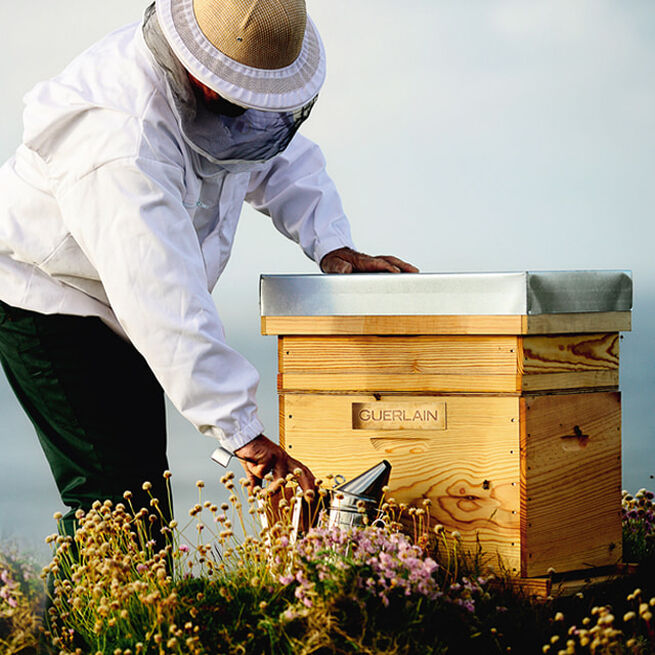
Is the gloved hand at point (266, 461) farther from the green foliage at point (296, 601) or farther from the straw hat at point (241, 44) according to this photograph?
the straw hat at point (241, 44)

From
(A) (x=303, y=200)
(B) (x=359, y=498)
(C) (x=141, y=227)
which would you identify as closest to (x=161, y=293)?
(C) (x=141, y=227)

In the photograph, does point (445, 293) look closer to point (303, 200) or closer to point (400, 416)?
point (400, 416)

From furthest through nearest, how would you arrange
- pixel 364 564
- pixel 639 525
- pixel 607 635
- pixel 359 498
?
pixel 639 525
pixel 359 498
pixel 364 564
pixel 607 635

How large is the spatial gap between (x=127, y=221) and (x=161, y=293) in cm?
21

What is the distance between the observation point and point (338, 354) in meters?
3.15

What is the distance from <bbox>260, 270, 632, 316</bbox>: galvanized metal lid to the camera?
2.96 m

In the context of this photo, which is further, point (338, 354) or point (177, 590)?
point (338, 354)

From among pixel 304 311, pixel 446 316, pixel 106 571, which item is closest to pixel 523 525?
pixel 446 316

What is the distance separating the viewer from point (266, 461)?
8.83 ft

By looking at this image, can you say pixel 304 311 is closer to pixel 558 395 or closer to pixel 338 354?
pixel 338 354

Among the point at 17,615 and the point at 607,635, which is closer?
the point at 607,635

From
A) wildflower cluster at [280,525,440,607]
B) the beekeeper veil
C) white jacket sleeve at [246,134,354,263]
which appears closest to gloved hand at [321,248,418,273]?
white jacket sleeve at [246,134,354,263]

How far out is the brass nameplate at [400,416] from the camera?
308 cm

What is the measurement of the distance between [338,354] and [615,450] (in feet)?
3.32
